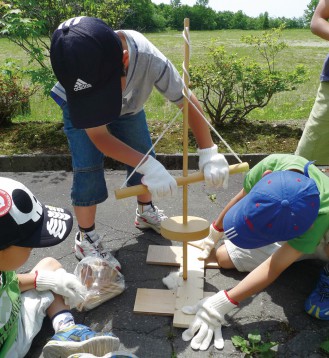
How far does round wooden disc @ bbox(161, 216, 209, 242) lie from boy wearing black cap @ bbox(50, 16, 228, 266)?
0.65 ft

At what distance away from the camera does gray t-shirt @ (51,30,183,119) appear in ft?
6.14

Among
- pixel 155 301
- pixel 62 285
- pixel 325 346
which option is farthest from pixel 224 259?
pixel 62 285

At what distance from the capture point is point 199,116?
1.98m

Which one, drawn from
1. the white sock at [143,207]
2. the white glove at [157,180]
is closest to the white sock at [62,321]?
the white glove at [157,180]

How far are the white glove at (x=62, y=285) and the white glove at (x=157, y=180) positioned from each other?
1.81 feet

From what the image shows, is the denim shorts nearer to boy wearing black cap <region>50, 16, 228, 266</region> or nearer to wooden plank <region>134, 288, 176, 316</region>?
boy wearing black cap <region>50, 16, 228, 266</region>

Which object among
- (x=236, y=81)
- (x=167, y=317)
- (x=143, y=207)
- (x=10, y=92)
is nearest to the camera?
(x=167, y=317)

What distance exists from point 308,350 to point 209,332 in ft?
1.32

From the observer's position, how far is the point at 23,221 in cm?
133

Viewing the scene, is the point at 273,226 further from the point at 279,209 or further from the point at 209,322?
the point at 209,322

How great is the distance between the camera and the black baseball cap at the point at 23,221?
1.28 metres

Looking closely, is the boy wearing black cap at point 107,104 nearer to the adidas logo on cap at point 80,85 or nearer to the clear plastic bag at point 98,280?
the adidas logo on cap at point 80,85

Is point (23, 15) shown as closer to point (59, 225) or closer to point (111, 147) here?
point (111, 147)

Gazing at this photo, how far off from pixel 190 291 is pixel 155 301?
0.17 m
